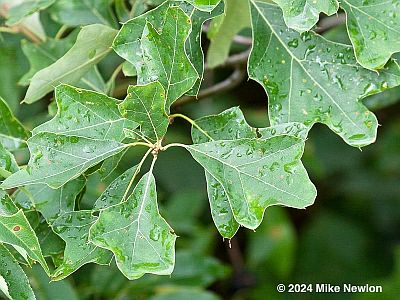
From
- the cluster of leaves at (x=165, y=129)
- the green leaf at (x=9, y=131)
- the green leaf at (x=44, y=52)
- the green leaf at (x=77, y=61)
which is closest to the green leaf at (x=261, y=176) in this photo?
the cluster of leaves at (x=165, y=129)

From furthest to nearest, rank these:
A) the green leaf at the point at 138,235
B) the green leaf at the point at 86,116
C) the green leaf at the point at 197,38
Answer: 1. the green leaf at the point at 197,38
2. the green leaf at the point at 86,116
3. the green leaf at the point at 138,235

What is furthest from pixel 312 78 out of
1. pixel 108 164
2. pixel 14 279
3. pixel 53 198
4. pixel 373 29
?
pixel 14 279

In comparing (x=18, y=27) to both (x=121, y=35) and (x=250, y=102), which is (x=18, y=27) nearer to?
(x=121, y=35)

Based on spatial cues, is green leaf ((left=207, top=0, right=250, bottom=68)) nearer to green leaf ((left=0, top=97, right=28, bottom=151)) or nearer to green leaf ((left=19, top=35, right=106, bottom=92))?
green leaf ((left=19, top=35, right=106, bottom=92))

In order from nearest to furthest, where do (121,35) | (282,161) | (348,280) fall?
(282,161) → (121,35) → (348,280)

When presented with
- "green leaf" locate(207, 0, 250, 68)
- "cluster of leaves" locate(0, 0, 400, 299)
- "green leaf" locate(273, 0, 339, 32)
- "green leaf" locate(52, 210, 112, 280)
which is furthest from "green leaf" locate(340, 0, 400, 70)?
"green leaf" locate(52, 210, 112, 280)

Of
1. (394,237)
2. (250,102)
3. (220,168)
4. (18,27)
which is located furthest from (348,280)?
(220,168)

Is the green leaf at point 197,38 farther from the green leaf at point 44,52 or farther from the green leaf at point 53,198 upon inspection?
the green leaf at point 44,52

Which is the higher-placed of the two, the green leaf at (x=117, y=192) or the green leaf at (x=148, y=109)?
the green leaf at (x=148, y=109)
